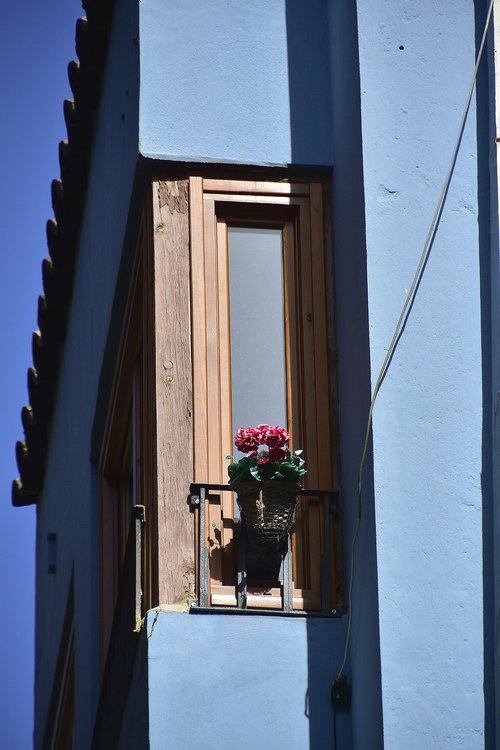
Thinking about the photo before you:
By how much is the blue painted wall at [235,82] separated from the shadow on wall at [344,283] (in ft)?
0.03

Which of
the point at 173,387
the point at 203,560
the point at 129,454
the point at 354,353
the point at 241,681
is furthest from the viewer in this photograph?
the point at 129,454

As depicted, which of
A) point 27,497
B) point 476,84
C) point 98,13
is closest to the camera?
point 476,84

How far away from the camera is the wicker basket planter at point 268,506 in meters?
8.12

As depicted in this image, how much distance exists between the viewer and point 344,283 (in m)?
8.56

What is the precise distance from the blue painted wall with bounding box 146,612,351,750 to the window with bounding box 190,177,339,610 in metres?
0.24

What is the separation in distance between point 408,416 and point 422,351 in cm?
30

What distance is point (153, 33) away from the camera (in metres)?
8.99

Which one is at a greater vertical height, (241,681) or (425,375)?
(425,375)

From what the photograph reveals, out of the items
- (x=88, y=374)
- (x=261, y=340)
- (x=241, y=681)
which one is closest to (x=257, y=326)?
(x=261, y=340)

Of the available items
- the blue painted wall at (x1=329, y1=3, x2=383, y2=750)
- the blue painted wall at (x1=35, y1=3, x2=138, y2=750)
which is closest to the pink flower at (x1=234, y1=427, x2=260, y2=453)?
the blue painted wall at (x1=329, y1=3, x2=383, y2=750)

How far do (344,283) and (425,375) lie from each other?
0.81 m

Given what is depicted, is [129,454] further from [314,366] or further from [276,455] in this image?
[276,455]

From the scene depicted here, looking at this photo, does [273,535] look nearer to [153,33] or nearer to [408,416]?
[408,416]

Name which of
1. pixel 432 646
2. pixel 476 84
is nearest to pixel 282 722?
pixel 432 646
